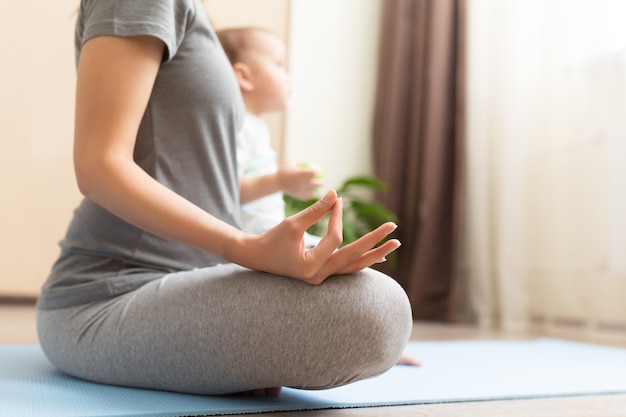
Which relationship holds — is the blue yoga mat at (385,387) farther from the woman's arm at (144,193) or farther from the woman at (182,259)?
the woman's arm at (144,193)

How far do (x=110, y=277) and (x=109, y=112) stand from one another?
27cm

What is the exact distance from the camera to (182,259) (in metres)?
1.14

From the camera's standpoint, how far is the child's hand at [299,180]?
142 cm

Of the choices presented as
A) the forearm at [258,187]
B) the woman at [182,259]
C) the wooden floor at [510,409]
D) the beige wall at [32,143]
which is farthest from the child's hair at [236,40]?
the beige wall at [32,143]

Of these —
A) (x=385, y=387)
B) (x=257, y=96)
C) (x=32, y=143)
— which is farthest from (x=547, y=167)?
(x=32, y=143)

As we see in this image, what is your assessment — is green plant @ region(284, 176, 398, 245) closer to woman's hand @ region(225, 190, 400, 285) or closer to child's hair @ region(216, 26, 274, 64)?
child's hair @ region(216, 26, 274, 64)

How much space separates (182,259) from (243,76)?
85cm

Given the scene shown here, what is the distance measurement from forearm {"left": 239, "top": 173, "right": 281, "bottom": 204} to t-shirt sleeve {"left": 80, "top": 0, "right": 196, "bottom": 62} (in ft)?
1.51

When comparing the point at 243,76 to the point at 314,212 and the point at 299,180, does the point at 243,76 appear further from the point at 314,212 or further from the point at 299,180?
the point at 314,212

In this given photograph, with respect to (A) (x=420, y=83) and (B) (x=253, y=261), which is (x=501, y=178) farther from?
(B) (x=253, y=261)

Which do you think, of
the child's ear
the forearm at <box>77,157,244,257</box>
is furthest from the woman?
the child's ear

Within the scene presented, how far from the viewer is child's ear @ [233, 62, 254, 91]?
1.87 m

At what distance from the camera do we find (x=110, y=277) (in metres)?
1.10

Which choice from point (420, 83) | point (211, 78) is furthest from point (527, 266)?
point (211, 78)
